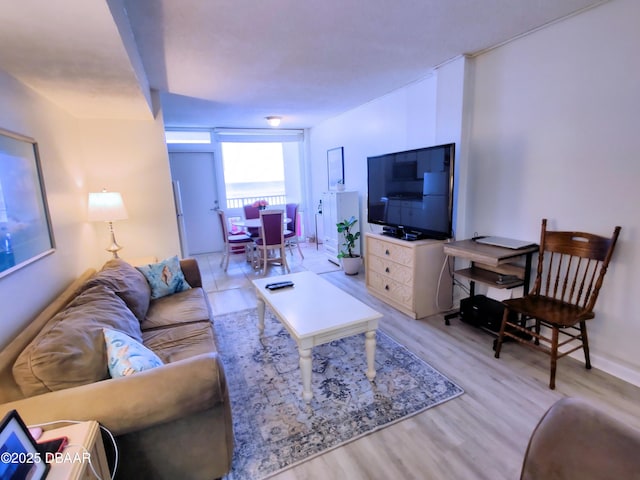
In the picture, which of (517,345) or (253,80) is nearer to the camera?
(517,345)

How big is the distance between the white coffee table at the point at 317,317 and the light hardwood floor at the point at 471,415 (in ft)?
1.54

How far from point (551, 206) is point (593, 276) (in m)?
0.57

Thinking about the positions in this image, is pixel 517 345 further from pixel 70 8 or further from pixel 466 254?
pixel 70 8

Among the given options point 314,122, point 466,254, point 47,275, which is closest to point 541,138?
point 466,254

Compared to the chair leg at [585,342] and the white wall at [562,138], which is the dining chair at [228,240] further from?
the chair leg at [585,342]

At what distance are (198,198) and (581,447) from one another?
6092 millimetres

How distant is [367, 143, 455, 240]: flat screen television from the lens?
2.75m

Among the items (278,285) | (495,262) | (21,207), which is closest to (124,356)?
(21,207)

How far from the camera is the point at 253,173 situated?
643 cm

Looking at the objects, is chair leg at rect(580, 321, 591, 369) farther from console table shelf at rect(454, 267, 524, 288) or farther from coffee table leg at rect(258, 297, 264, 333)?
coffee table leg at rect(258, 297, 264, 333)

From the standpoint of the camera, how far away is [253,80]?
10.1 ft

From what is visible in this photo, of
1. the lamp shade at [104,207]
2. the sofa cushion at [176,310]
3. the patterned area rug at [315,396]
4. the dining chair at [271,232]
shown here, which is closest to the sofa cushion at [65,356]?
the sofa cushion at [176,310]

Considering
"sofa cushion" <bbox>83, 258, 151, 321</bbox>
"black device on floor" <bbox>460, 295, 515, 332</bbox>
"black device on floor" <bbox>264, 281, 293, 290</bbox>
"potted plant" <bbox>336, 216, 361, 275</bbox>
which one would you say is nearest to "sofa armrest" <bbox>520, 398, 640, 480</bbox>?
"black device on floor" <bbox>460, 295, 515, 332</bbox>

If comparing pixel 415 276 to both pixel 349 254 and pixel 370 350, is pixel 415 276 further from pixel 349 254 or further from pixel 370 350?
pixel 349 254
